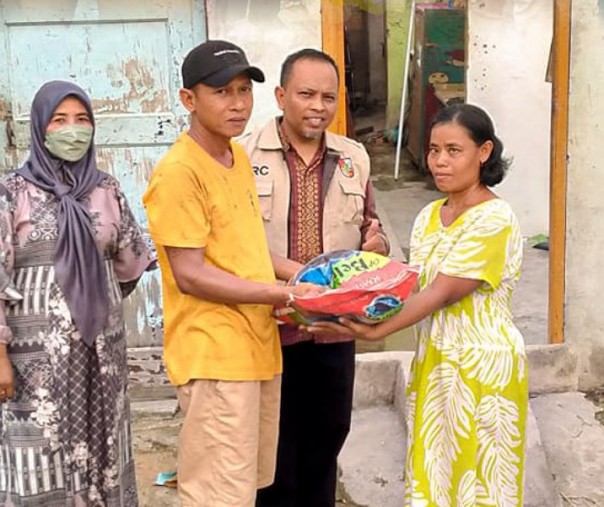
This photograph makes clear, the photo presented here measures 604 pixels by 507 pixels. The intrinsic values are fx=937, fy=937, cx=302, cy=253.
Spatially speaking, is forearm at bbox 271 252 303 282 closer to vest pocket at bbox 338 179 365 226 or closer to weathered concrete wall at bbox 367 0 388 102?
vest pocket at bbox 338 179 365 226

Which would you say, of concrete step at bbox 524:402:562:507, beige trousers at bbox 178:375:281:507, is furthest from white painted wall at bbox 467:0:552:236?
beige trousers at bbox 178:375:281:507

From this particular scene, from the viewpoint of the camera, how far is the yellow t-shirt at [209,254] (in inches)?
101

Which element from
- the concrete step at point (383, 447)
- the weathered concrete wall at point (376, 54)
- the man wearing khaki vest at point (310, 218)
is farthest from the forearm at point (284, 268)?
the weathered concrete wall at point (376, 54)

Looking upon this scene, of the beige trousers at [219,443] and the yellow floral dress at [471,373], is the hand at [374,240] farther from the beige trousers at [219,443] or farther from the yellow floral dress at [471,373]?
the beige trousers at [219,443]

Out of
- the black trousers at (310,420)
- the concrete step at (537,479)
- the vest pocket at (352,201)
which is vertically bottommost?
the concrete step at (537,479)

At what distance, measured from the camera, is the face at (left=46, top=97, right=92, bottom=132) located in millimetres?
2975

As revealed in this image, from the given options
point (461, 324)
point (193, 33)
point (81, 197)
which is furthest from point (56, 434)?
point (193, 33)

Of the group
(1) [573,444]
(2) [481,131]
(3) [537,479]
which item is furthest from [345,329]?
(1) [573,444]

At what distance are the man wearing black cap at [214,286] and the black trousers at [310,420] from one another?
1.54ft

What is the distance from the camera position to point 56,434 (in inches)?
118

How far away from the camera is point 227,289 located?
2.59 m

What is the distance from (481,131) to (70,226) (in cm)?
130

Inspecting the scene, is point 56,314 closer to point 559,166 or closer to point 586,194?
point 559,166

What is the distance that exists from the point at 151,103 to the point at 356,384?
1742 millimetres
